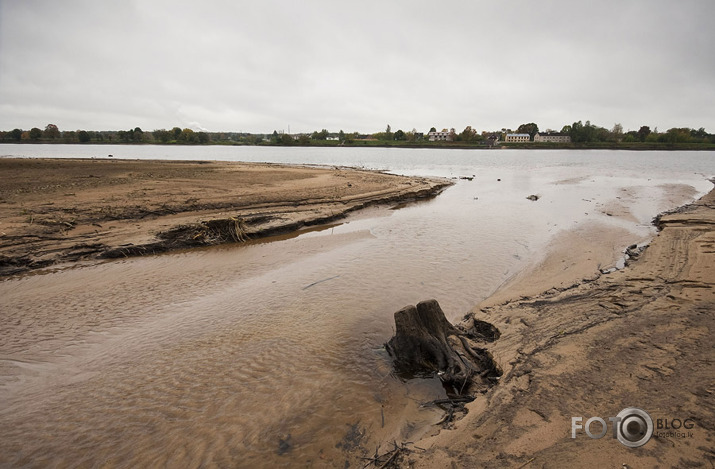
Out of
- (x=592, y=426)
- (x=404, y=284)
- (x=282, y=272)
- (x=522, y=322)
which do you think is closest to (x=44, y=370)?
(x=282, y=272)

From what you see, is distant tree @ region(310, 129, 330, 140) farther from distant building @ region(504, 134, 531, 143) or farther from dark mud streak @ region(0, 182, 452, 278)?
dark mud streak @ region(0, 182, 452, 278)

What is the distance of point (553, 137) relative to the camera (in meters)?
148

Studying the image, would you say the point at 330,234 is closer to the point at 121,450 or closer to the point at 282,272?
the point at 282,272

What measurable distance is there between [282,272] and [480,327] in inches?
223

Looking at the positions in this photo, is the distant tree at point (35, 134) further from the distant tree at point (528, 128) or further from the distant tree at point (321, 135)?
the distant tree at point (528, 128)

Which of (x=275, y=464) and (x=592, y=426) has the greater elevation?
(x=592, y=426)

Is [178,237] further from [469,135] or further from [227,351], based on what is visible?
[469,135]

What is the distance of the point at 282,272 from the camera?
376 inches

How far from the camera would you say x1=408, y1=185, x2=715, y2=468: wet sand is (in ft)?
10.0

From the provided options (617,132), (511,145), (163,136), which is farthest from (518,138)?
(163,136)

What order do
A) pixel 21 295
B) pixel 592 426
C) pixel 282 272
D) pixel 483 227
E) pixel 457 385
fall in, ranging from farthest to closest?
pixel 483 227, pixel 282 272, pixel 21 295, pixel 457 385, pixel 592 426

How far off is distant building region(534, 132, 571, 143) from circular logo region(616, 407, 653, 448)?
169280 mm

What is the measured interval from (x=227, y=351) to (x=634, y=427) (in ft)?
18.5

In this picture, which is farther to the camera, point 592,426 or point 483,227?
point 483,227
